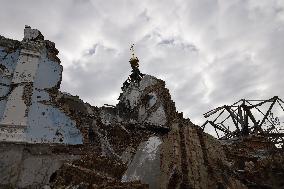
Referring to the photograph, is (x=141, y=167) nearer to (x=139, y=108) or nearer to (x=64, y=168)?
(x=64, y=168)

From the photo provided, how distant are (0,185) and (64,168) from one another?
376cm

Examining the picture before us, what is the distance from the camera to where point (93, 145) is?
458 inches

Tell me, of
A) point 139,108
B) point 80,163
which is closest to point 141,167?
point 80,163

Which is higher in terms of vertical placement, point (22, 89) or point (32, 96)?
point (22, 89)

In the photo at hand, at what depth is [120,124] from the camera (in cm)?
1386

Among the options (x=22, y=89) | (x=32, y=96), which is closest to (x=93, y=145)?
(x=32, y=96)

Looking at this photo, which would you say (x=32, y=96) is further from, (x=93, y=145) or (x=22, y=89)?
(x=93, y=145)

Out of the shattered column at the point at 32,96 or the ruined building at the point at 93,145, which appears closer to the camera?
the ruined building at the point at 93,145

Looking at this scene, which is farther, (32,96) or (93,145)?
(93,145)

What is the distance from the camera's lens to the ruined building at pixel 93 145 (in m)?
4.43

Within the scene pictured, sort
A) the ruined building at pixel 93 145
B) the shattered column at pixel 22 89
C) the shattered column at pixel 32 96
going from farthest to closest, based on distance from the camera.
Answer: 1. the shattered column at pixel 32 96
2. the shattered column at pixel 22 89
3. the ruined building at pixel 93 145

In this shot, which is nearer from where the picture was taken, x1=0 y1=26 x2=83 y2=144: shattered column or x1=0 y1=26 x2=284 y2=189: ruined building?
x1=0 y1=26 x2=284 y2=189: ruined building

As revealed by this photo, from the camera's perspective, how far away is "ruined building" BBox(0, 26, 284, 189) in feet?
14.5

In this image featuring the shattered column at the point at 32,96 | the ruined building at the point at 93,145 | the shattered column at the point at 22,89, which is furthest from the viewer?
the shattered column at the point at 32,96
